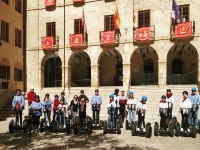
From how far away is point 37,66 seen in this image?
2127 cm

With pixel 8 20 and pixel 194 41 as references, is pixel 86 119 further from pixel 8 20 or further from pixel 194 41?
pixel 8 20

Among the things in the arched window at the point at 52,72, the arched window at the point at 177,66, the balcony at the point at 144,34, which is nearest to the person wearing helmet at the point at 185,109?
the balcony at the point at 144,34

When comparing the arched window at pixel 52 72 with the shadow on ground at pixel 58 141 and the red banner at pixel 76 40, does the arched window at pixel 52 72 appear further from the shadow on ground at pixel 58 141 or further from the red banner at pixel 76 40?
the shadow on ground at pixel 58 141

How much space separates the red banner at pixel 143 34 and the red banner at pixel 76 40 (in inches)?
197

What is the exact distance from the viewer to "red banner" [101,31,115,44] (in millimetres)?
18469

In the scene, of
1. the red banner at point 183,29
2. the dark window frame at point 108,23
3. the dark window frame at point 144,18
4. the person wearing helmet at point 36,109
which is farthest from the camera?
the dark window frame at point 108,23

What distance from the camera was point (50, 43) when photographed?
20312 millimetres

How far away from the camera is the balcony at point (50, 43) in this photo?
20266 millimetres

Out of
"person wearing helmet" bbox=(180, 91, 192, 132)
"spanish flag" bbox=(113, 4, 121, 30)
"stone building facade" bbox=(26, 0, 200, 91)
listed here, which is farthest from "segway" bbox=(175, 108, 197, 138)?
"spanish flag" bbox=(113, 4, 121, 30)

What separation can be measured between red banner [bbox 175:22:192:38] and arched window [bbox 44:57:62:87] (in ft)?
42.3

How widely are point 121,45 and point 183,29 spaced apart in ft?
16.8

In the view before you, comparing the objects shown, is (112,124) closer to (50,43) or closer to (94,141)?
(94,141)

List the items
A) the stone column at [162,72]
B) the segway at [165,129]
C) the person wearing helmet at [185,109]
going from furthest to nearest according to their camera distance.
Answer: the stone column at [162,72] < the person wearing helmet at [185,109] < the segway at [165,129]

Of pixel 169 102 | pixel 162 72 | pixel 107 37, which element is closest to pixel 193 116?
pixel 169 102
